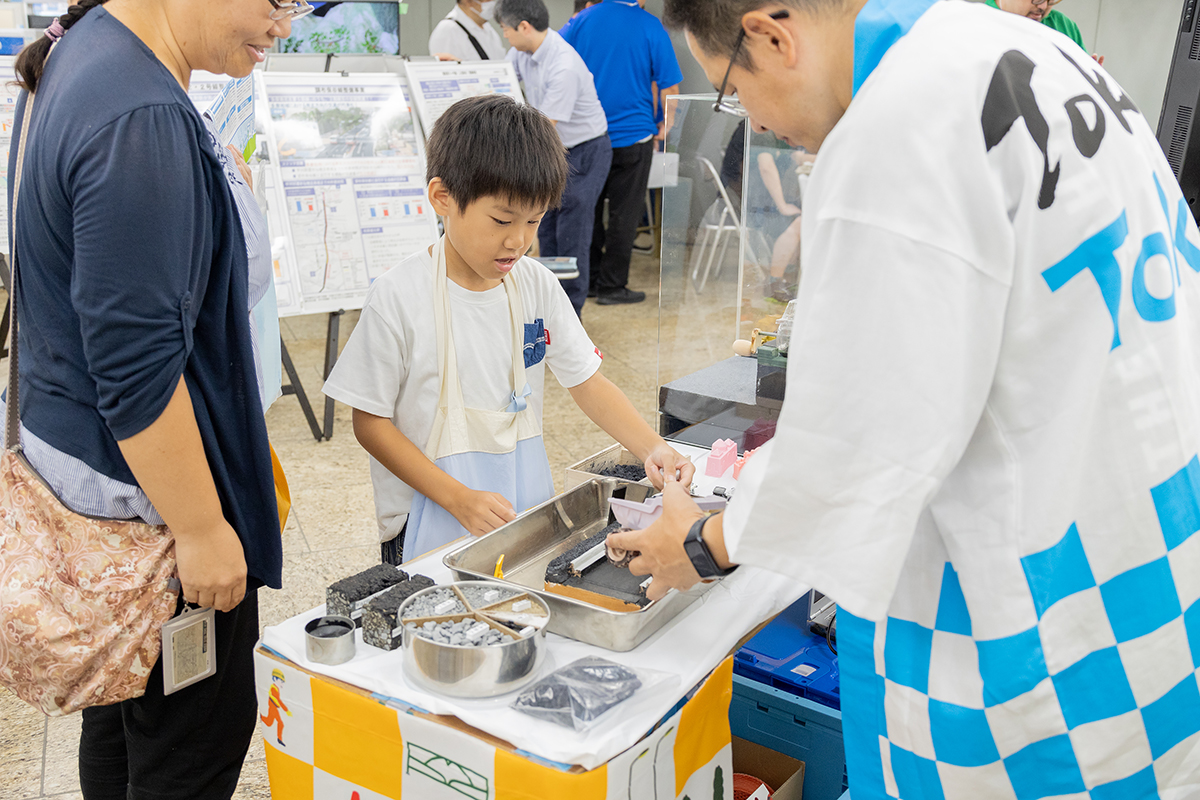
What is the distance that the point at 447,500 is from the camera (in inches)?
64.6

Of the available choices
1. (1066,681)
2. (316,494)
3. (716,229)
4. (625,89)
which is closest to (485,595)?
(1066,681)

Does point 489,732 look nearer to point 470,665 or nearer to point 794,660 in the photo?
point 470,665

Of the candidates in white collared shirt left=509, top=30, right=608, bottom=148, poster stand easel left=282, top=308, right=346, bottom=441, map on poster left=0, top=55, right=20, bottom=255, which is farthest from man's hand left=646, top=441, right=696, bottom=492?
white collared shirt left=509, top=30, right=608, bottom=148

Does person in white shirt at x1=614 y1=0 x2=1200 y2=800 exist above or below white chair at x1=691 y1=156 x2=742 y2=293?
above

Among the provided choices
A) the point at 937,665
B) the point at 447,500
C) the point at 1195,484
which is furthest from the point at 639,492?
the point at 1195,484

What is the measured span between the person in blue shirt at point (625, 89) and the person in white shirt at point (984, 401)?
16.5 ft

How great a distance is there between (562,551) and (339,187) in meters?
2.79

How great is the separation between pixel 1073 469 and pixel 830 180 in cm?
31

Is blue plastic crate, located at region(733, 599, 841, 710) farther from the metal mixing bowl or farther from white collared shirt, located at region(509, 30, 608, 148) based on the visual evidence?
white collared shirt, located at region(509, 30, 608, 148)

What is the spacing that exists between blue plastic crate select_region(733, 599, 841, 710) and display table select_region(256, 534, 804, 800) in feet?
0.95

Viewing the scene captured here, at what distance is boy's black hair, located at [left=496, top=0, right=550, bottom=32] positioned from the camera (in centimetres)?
511

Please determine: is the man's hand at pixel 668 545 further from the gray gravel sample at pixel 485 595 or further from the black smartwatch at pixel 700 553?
the gray gravel sample at pixel 485 595

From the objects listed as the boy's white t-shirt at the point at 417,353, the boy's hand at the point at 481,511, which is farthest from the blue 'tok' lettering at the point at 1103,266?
the boy's white t-shirt at the point at 417,353

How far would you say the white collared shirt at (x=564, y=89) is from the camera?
5.25m
